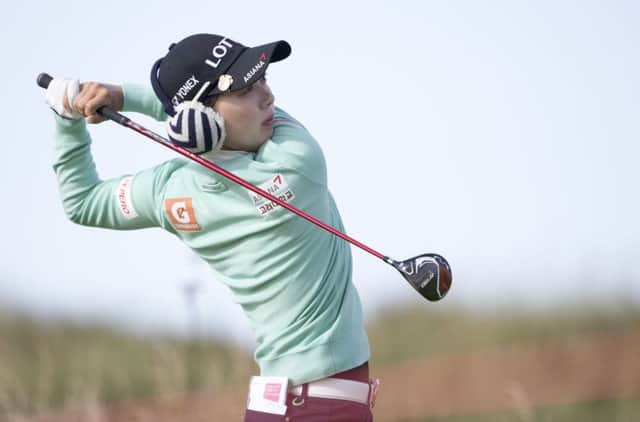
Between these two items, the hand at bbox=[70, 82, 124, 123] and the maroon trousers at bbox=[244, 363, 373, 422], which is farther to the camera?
the hand at bbox=[70, 82, 124, 123]

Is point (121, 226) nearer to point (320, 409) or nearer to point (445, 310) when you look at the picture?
point (320, 409)

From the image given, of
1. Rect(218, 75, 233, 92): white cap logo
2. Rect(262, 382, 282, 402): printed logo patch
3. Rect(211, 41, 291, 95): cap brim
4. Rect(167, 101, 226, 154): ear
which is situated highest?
Rect(211, 41, 291, 95): cap brim

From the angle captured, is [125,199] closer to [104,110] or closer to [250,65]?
[104,110]

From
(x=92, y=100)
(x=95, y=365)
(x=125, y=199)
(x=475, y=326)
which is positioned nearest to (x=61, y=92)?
(x=92, y=100)

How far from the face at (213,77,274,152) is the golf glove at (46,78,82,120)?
1.55 ft

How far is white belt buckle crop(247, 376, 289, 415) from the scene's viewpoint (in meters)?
3.41

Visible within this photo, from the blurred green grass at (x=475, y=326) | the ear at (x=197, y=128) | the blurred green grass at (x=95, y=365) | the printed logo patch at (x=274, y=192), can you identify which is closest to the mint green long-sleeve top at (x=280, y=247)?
the printed logo patch at (x=274, y=192)

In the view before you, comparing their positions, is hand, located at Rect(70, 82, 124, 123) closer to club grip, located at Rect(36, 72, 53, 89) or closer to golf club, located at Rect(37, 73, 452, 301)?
club grip, located at Rect(36, 72, 53, 89)

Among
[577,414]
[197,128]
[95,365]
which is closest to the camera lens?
[197,128]

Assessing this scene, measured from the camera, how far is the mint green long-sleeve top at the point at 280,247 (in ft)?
11.2

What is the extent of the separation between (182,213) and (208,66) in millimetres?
446

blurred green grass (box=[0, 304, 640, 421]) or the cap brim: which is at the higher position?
the cap brim

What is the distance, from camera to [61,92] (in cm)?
360

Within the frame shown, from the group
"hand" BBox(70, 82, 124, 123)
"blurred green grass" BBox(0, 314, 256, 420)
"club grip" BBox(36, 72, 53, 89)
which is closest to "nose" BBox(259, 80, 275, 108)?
"hand" BBox(70, 82, 124, 123)
